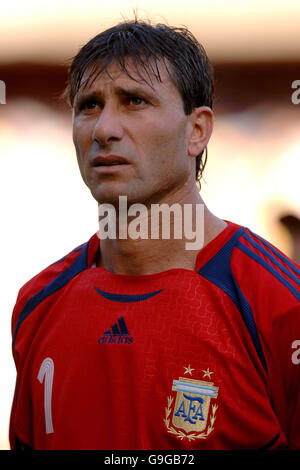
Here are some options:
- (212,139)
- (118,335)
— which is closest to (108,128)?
(118,335)

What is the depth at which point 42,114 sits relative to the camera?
5.41 m

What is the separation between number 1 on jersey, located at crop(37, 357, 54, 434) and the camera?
2.24 m

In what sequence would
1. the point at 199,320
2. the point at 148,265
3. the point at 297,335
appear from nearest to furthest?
the point at 297,335
the point at 199,320
the point at 148,265

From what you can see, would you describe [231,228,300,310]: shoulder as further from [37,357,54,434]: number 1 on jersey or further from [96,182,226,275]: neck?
[37,357,54,434]: number 1 on jersey

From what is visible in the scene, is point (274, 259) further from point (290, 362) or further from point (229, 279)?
point (290, 362)

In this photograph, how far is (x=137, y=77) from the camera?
7.06 ft

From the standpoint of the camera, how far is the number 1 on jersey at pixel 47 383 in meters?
2.24

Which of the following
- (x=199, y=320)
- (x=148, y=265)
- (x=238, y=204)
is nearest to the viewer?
(x=199, y=320)

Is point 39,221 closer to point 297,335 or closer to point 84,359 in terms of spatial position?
point 84,359

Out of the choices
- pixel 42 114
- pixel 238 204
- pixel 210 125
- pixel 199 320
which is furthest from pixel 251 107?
pixel 199 320

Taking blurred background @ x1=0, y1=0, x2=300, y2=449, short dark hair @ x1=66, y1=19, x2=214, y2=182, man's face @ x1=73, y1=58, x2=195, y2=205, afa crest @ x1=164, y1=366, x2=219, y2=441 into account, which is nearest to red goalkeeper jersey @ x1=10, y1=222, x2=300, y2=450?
afa crest @ x1=164, y1=366, x2=219, y2=441

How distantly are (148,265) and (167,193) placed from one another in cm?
25

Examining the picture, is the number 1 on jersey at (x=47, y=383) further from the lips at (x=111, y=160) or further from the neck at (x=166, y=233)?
the lips at (x=111, y=160)

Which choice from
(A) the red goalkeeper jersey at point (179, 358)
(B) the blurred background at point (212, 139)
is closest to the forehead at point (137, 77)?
(A) the red goalkeeper jersey at point (179, 358)
